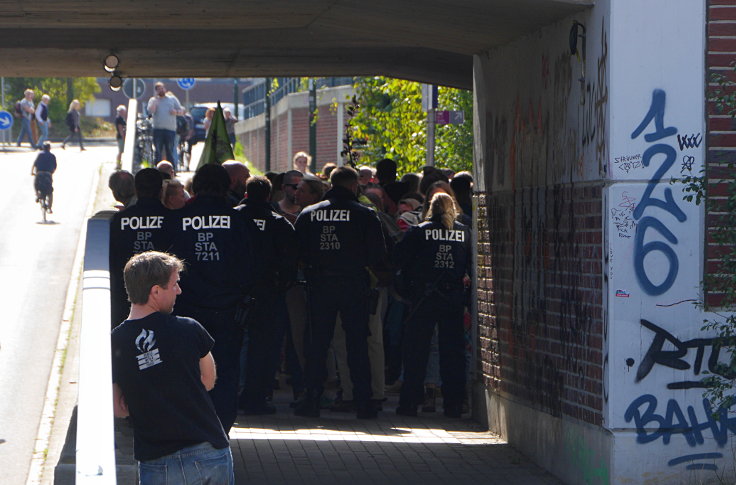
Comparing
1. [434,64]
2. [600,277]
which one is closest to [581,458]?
[600,277]

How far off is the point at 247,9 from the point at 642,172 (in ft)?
12.2

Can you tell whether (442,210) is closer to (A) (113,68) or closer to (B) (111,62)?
(B) (111,62)

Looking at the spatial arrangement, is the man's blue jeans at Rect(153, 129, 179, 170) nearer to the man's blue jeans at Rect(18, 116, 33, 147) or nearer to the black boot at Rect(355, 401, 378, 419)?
the black boot at Rect(355, 401, 378, 419)

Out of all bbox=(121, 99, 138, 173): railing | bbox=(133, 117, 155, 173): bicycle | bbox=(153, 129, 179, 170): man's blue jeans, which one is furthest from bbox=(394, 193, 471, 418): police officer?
bbox=(133, 117, 155, 173): bicycle

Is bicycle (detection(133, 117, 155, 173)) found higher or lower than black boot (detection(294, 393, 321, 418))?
higher

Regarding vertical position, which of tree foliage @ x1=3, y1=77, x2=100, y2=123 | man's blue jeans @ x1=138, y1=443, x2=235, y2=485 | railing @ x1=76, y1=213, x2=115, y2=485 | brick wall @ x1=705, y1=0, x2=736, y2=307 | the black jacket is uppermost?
tree foliage @ x1=3, y1=77, x2=100, y2=123

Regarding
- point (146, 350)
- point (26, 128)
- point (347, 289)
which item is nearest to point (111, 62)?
point (347, 289)

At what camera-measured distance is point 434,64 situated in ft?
44.1

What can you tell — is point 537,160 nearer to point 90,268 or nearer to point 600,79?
point 600,79

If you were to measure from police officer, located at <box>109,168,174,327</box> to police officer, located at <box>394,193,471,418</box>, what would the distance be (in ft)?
8.70

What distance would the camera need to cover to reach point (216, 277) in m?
8.17

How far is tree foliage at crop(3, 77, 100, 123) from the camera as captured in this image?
61188 mm

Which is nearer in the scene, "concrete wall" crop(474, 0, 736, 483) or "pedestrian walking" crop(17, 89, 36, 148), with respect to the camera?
"concrete wall" crop(474, 0, 736, 483)

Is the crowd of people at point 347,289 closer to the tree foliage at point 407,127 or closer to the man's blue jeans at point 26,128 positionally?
the tree foliage at point 407,127
